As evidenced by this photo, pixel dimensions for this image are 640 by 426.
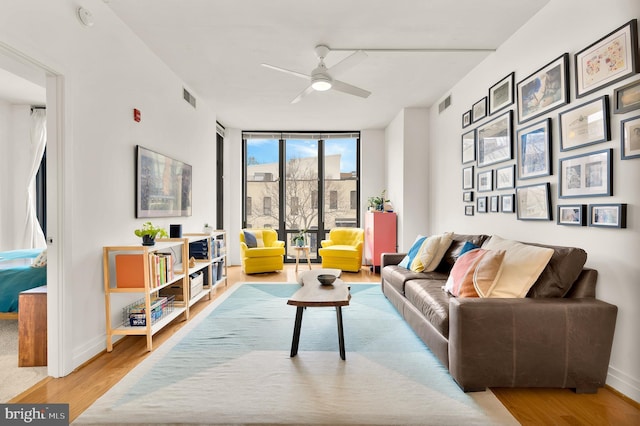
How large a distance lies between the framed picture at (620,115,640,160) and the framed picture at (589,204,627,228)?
0.31 metres

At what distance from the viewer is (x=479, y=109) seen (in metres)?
3.74

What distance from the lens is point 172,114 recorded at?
3926 millimetres

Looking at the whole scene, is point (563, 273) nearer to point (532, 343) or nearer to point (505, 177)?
point (532, 343)

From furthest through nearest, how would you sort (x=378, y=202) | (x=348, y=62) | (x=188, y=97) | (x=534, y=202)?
(x=378, y=202), (x=188, y=97), (x=348, y=62), (x=534, y=202)

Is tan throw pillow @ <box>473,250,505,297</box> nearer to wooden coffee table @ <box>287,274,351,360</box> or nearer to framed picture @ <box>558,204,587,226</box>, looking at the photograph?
framed picture @ <box>558,204,587,226</box>

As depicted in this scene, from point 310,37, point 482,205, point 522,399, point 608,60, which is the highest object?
point 310,37

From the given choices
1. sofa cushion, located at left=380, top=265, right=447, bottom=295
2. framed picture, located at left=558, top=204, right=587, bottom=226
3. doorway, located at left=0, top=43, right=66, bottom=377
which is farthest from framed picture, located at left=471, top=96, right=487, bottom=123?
doorway, located at left=0, top=43, right=66, bottom=377

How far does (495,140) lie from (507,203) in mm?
693

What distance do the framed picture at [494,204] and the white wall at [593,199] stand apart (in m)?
0.08

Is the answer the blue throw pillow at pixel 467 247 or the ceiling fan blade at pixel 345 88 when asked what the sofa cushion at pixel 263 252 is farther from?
the blue throw pillow at pixel 467 247

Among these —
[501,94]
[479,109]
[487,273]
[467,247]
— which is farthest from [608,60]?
[467,247]

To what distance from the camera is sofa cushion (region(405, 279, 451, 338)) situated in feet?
7.47

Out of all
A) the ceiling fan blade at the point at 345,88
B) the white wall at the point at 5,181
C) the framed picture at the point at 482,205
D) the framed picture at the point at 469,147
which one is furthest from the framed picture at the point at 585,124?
the white wall at the point at 5,181

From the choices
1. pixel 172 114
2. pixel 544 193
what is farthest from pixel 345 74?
pixel 544 193
